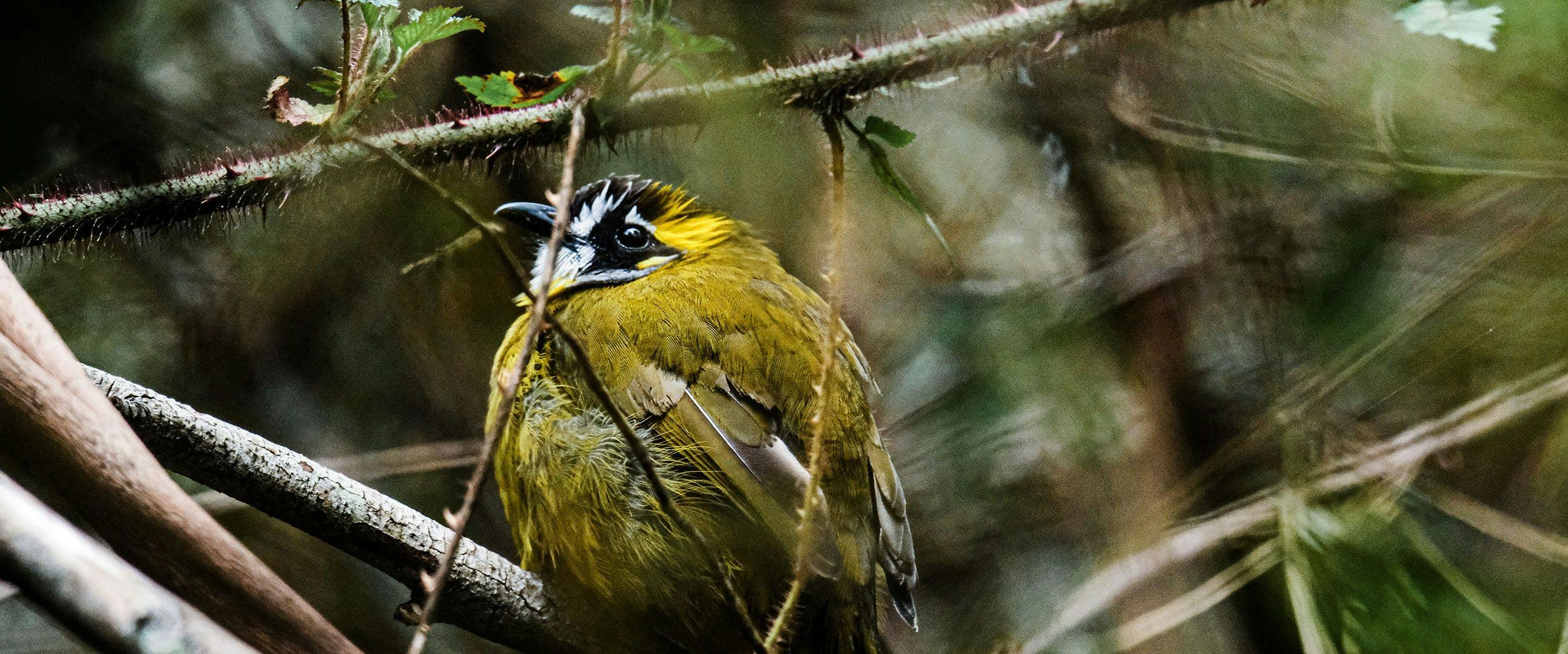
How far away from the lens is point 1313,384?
8.16 ft

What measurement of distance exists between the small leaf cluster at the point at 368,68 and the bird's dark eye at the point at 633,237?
0.63 meters

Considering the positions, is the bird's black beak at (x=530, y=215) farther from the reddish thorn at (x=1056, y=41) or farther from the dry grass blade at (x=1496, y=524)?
the dry grass blade at (x=1496, y=524)

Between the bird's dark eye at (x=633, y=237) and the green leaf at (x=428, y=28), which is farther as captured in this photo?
the bird's dark eye at (x=633, y=237)

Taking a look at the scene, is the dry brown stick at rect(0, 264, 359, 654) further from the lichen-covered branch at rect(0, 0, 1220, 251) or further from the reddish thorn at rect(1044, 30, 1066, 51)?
the reddish thorn at rect(1044, 30, 1066, 51)

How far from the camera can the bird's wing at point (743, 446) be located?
1.30 meters

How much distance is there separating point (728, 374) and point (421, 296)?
1.30 metres

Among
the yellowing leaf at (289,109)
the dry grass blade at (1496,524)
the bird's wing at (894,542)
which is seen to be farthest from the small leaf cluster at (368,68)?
the dry grass blade at (1496,524)

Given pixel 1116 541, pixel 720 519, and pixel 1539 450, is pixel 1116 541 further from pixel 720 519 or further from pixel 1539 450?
pixel 720 519

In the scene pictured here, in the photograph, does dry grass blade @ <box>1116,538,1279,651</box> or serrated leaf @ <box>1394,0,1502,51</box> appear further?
dry grass blade @ <box>1116,538,1279,651</box>

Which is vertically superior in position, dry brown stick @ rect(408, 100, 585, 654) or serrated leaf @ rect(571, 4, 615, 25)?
A: serrated leaf @ rect(571, 4, 615, 25)

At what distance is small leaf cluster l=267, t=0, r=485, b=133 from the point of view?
3.86 feet

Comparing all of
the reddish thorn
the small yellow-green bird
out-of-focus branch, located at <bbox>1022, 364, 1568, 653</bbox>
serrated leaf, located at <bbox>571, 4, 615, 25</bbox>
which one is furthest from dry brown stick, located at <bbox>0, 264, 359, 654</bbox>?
out-of-focus branch, located at <bbox>1022, 364, 1568, 653</bbox>

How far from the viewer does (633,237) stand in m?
1.85

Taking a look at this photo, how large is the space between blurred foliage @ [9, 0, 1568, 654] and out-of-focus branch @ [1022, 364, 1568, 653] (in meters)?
0.04
